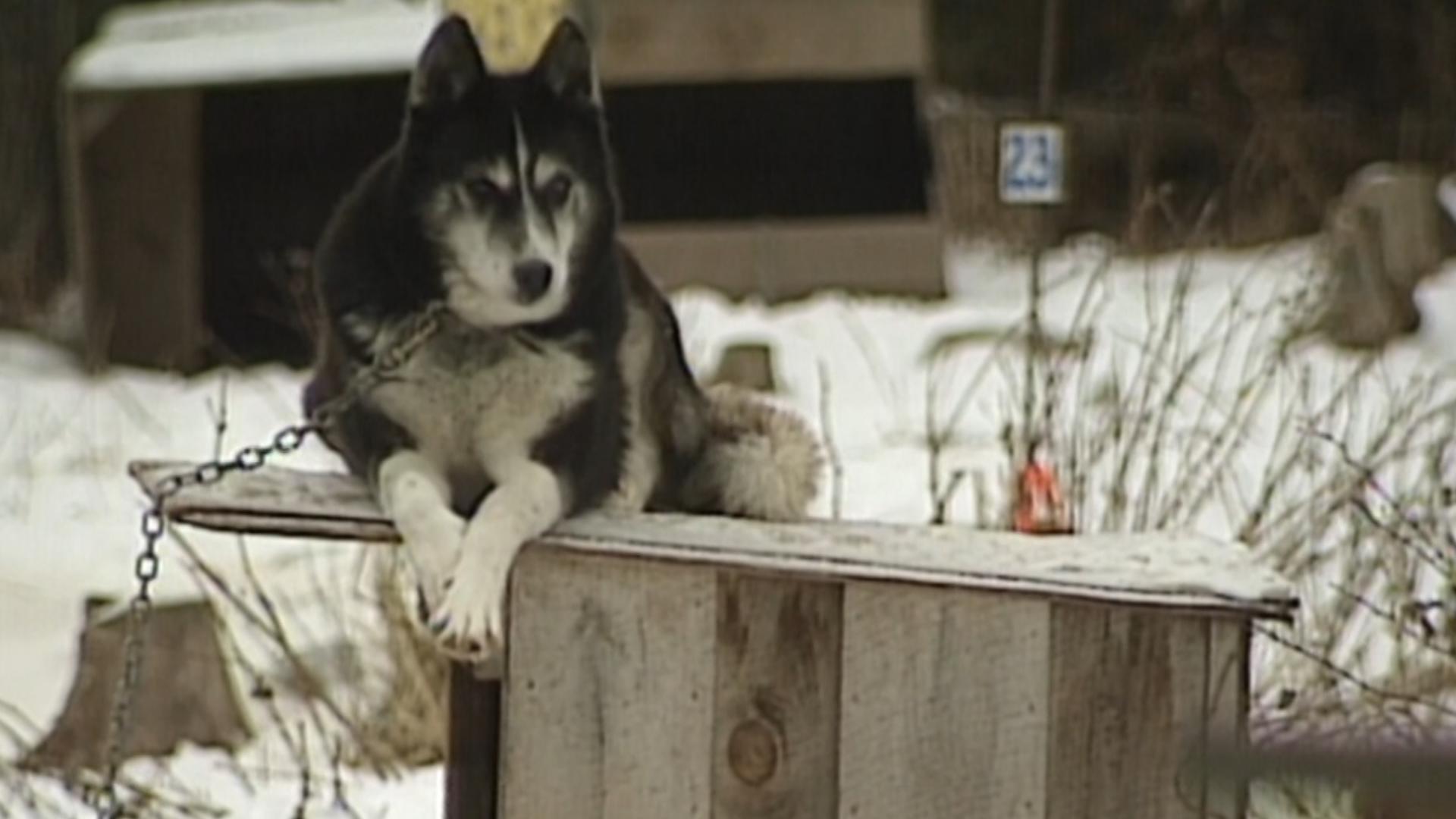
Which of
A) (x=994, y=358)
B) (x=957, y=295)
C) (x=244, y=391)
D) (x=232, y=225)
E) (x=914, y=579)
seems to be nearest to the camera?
(x=914, y=579)

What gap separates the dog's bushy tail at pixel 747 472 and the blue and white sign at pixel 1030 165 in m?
5.67

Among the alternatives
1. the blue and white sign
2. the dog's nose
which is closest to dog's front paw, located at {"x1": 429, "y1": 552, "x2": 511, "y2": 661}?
the dog's nose

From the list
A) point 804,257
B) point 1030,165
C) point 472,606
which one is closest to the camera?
point 472,606

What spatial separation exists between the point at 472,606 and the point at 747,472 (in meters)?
0.57

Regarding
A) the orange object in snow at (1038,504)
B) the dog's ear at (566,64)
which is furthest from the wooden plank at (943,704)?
the orange object in snow at (1038,504)

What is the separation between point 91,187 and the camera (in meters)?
9.45

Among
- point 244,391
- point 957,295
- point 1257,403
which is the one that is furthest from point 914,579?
point 957,295

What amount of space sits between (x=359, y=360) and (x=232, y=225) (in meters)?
7.21

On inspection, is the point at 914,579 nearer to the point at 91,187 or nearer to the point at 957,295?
the point at 957,295

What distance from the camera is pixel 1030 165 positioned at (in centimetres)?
880

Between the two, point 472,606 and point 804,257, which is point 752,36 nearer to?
point 804,257

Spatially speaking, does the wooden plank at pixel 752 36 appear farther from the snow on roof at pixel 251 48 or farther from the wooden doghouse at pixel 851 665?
the wooden doghouse at pixel 851 665

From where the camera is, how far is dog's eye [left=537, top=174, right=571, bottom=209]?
2525 mm

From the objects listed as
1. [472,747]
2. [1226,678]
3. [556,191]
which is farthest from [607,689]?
[1226,678]
